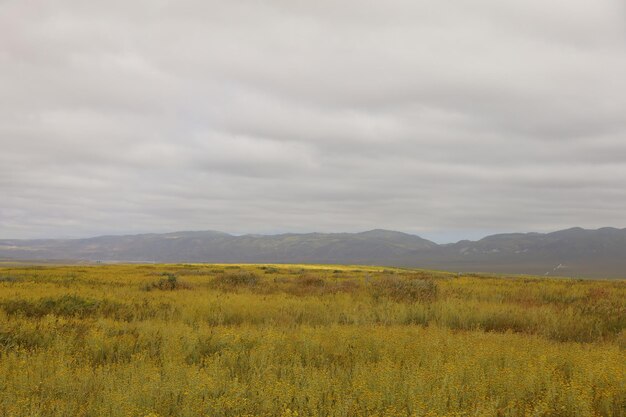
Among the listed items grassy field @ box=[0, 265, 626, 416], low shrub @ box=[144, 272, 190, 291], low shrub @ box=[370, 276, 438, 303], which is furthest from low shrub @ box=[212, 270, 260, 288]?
grassy field @ box=[0, 265, 626, 416]

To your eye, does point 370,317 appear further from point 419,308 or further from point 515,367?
point 515,367

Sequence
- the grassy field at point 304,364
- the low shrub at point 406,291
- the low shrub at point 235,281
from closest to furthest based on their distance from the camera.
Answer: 1. the grassy field at point 304,364
2. the low shrub at point 406,291
3. the low shrub at point 235,281

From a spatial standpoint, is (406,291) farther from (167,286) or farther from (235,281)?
(167,286)

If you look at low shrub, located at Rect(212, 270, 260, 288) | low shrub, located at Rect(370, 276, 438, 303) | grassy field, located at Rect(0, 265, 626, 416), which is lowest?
low shrub, located at Rect(212, 270, 260, 288)

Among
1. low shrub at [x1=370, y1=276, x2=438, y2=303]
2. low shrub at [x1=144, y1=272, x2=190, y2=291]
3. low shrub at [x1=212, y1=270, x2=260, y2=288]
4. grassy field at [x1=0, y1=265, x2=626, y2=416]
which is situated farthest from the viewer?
low shrub at [x1=212, y1=270, x2=260, y2=288]

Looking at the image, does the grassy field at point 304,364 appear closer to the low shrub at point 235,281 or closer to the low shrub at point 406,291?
the low shrub at point 406,291

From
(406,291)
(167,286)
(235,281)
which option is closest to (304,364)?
(406,291)

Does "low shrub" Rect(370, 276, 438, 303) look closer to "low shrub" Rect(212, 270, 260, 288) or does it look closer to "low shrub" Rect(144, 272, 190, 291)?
"low shrub" Rect(212, 270, 260, 288)

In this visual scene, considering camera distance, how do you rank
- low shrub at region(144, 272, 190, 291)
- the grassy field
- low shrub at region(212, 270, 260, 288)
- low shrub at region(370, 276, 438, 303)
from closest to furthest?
1. the grassy field
2. low shrub at region(370, 276, 438, 303)
3. low shrub at region(144, 272, 190, 291)
4. low shrub at region(212, 270, 260, 288)

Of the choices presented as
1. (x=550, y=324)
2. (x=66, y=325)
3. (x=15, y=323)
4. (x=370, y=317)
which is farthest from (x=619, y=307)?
(x=15, y=323)

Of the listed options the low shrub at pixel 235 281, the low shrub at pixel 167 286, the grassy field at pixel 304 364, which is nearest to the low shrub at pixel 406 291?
the grassy field at pixel 304 364

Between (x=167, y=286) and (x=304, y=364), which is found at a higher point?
(x=304, y=364)

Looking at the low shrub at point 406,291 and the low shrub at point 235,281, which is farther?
the low shrub at point 235,281

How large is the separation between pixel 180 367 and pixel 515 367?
5.06 metres
